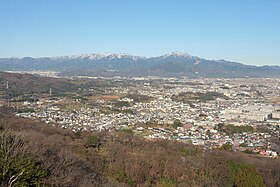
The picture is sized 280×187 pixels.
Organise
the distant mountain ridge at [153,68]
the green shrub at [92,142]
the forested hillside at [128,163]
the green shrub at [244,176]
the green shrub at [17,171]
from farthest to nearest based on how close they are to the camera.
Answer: the distant mountain ridge at [153,68], the green shrub at [92,142], the green shrub at [244,176], the forested hillside at [128,163], the green shrub at [17,171]

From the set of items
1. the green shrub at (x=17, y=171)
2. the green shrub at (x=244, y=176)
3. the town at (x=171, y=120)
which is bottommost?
the town at (x=171, y=120)

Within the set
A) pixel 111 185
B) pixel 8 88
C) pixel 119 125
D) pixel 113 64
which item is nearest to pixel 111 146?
pixel 111 185

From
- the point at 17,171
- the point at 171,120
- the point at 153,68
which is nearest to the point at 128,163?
the point at 17,171

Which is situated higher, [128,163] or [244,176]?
[128,163]

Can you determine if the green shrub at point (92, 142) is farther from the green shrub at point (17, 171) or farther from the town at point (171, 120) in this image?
the green shrub at point (17, 171)

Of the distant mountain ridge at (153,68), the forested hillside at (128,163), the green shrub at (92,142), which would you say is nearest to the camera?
the forested hillside at (128,163)

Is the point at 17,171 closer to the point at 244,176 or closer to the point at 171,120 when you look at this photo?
the point at 244,176

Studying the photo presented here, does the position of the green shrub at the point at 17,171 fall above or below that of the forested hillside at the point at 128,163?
above

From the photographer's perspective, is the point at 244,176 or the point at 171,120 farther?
the point at 171,120

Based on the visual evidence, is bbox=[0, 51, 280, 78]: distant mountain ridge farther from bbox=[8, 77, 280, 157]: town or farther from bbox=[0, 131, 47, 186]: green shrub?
bbox=[0, 131, 47, 186]: green shrub

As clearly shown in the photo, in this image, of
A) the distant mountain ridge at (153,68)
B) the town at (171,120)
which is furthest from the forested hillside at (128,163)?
the distant mountain ridge at (153,68)

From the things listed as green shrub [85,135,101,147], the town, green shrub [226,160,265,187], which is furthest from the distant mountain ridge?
green shrub [226,160,265,187]

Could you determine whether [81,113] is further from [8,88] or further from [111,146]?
[8,88]
